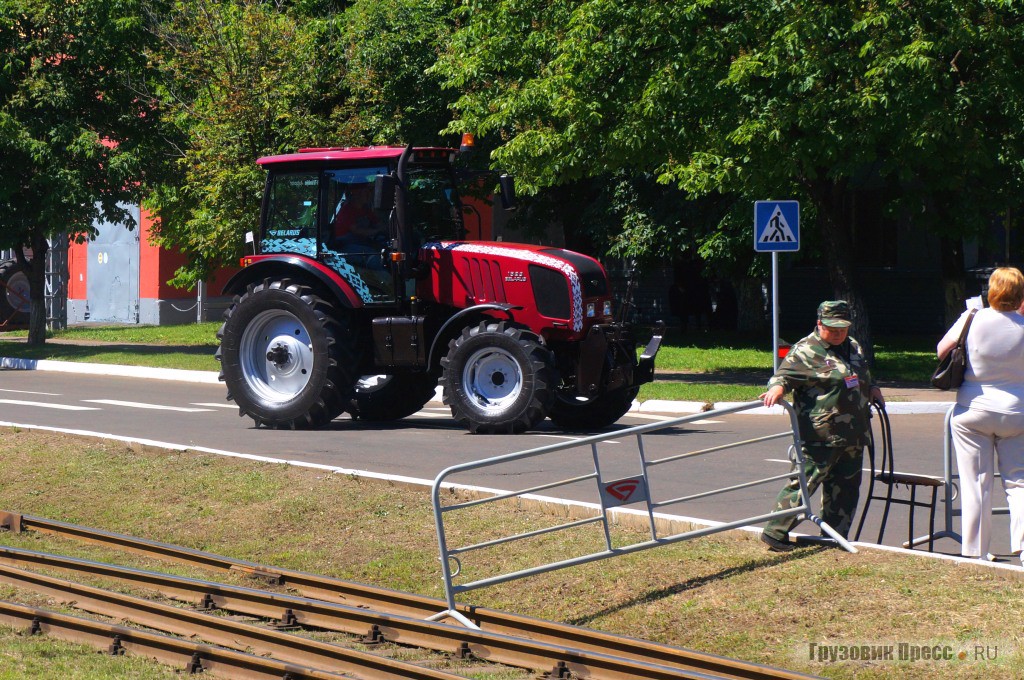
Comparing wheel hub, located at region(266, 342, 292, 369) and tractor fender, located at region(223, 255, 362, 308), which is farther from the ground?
tractor fender, located at region(223, 255, 362, 308)

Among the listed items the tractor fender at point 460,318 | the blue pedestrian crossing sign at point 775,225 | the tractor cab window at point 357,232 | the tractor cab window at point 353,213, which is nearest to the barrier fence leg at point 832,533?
the tractor fender at point 460,318

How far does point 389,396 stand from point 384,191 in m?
3.13

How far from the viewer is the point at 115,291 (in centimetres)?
4181

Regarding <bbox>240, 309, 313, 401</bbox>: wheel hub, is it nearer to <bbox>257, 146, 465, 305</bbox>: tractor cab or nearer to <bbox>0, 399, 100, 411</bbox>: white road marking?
<bbox>257, 146, 465, 305</bbox>: tractor cab

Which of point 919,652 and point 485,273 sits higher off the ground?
point 485,273

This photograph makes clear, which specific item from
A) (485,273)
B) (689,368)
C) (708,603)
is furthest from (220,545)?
(689,368)

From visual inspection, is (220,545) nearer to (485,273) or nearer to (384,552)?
(384,552)

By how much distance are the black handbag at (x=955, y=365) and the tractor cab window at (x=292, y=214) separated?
9111 mm

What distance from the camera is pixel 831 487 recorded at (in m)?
8.36

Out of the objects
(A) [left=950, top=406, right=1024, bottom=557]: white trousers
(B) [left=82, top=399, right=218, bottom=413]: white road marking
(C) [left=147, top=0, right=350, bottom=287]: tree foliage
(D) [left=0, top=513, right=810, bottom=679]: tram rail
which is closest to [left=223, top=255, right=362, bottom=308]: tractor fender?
(B) [left=82, top=399, right=218, bottom=413]: white road marking

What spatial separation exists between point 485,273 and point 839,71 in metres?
7.73

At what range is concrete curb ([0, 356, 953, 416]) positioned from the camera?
1822 cm

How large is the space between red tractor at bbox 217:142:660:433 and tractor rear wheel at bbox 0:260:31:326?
2143cm

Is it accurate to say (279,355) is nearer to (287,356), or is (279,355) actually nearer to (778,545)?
(287,356)
